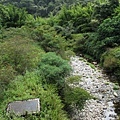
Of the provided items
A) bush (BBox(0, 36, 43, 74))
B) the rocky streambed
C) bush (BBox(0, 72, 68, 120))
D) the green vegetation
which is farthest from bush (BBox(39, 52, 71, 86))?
the rocky streambed

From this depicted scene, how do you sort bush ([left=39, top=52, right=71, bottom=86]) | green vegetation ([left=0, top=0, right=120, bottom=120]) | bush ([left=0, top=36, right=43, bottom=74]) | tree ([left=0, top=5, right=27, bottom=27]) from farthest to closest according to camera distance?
1. tree ([left=0, top=5, right=27, bottom=27])
2. bush ([left=0, top=36, right=43, bottom=74])
3. bush ([left=39, top=52, right=71, bottom=86])
4. green vegetation ([left=0, top=0, right=120, bottom=120])

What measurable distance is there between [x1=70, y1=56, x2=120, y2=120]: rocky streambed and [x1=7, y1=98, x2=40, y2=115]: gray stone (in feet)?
9.90

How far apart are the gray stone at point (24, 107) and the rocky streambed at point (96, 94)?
119 inches

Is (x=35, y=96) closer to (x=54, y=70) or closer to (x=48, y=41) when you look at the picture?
(x=54, y=70)

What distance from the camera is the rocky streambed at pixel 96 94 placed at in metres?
13.3

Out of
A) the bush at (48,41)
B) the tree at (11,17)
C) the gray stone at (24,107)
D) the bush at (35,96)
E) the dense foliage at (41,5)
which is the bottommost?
the dense foliage at (41,5)

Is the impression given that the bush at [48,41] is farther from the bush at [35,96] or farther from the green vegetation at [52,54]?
the bush at [35,96]

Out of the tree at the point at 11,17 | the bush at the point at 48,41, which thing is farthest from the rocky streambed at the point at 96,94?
the tree at the point at 11,17

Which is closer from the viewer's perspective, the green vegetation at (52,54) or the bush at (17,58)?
the green vegetation at (52,54)

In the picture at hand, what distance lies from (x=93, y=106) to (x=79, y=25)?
1992 cm

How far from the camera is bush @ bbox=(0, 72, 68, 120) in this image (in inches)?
390

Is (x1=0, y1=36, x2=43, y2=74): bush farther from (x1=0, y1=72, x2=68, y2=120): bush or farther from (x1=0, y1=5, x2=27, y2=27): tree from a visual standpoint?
(x1=0, y1=5, x2=27, y2=27): tree

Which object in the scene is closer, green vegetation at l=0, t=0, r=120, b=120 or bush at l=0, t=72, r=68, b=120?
bush at l=0, t=72, r=68, b=120

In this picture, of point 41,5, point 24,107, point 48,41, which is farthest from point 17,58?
point 41,5
